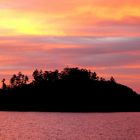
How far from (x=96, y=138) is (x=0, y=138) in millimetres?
20106

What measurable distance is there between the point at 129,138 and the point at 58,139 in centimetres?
1506

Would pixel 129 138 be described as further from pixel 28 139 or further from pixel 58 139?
pixel 28 139

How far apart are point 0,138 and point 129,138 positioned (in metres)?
27.0

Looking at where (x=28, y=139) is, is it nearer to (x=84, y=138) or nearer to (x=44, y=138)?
(x=44, y=138)

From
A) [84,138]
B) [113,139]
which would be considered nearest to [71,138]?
[84,138]

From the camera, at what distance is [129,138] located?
99.6 meters

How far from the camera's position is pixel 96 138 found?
9988 cm

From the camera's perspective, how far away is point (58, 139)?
320ft

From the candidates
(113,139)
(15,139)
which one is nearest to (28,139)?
(15,139)

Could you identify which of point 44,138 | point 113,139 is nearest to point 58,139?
point 44,138

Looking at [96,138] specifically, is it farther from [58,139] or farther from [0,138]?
[0,138]

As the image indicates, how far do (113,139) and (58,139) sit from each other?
1134 cm

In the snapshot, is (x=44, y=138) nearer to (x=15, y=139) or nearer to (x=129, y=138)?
(x=15, y=139)

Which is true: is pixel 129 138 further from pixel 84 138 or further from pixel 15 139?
pixel 15 139
